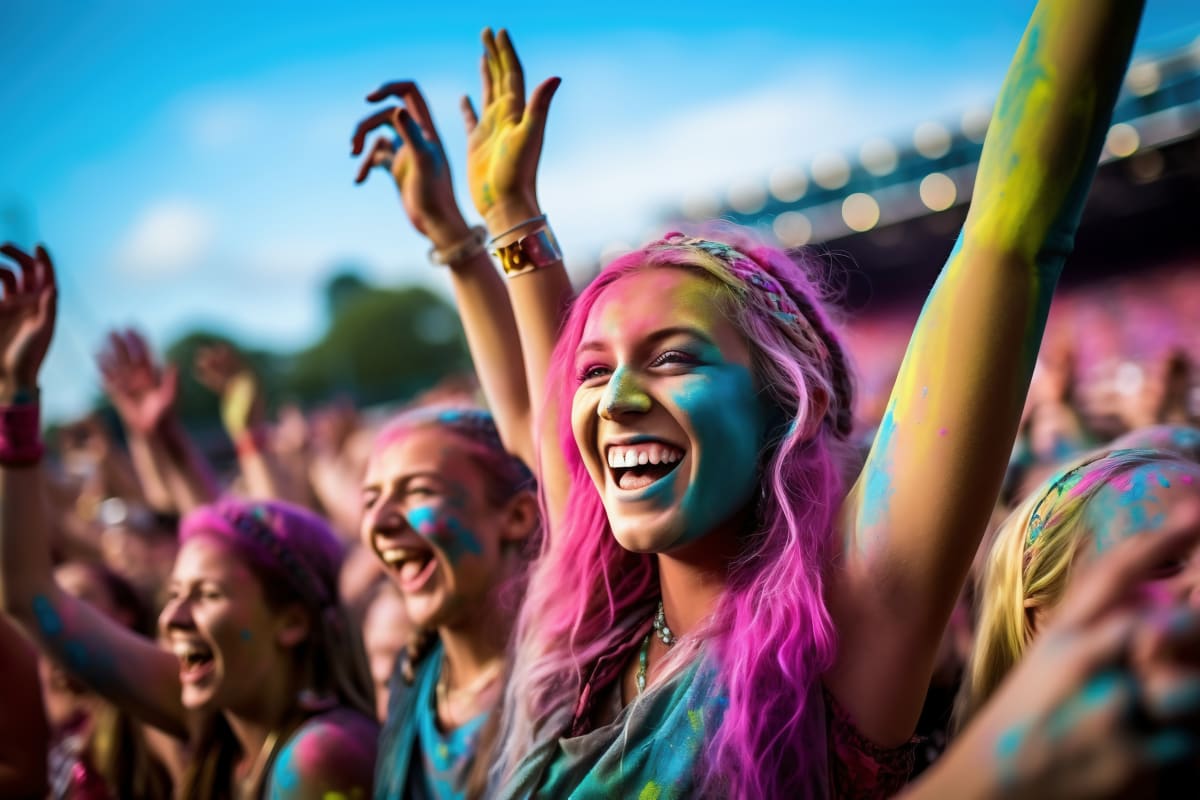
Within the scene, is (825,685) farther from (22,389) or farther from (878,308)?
(878,308)

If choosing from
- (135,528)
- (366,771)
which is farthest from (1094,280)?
(366,771)

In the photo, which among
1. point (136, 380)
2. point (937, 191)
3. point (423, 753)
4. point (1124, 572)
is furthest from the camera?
point (937, 191)

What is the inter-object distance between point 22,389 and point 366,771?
1.38 m

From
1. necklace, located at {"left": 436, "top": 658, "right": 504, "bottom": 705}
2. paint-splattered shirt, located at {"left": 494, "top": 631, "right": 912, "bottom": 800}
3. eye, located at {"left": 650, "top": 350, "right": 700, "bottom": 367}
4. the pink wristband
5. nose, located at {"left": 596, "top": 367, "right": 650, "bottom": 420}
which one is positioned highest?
the pink wristband

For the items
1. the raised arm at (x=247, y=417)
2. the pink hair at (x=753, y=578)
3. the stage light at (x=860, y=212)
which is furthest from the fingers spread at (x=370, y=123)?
the stage light at (x=860, y=212)

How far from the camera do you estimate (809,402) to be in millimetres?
1419

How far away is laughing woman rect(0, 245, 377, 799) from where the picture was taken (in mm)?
2357

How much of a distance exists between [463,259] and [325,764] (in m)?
1.16

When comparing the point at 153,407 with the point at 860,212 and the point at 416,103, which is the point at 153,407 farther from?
the point at 860,212

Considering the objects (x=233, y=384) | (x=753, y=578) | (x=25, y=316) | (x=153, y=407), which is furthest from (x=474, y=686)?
(x=233, y=384)

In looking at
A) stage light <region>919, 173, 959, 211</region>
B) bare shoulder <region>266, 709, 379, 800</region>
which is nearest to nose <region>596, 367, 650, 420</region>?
bare shoulder <region>266, 709, 379, 800</region>

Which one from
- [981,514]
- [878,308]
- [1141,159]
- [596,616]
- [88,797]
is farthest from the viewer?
[878,308]

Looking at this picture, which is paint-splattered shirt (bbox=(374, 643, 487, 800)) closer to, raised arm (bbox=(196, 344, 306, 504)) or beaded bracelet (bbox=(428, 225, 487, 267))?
beaded bracelet (bbox=(428, 225, 487, 267))

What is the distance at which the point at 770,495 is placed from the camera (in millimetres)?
1408
